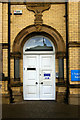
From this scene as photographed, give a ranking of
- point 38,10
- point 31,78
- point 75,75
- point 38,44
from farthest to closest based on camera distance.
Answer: point 38,44
point 31,78
point 38,10
point 75,75

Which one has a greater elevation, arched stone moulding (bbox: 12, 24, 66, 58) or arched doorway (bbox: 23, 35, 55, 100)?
arched stone moulding (bbox: 12, 24, 66, 58)

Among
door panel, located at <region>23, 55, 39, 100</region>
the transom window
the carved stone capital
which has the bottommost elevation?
door panel, located at <region>23, 55, 39, 100</region>

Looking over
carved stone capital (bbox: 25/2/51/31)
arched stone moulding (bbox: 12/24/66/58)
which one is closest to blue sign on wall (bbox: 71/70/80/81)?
arched stone moulding (bbox: 12/24/66/58)

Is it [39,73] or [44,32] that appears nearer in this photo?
[44,32]

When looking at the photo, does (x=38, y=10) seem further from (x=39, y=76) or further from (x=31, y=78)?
(x=31, y=78)

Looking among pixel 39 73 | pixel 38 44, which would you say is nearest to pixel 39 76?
pixel 39 73

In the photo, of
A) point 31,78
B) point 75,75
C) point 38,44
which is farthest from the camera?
point 38,44

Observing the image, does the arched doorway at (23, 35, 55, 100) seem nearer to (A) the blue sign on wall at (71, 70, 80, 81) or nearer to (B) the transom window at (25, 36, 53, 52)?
(B) the transom window at (25, 36, 53, 52)

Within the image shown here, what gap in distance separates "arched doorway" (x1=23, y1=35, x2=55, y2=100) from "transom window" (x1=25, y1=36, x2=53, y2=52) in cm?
6

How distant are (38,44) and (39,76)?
1605 millimetres

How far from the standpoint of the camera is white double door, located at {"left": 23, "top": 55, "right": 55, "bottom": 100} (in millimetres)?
6969

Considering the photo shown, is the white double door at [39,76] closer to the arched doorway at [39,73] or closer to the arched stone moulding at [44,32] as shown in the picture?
the arched doorway at [39,73]

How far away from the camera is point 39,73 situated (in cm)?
701

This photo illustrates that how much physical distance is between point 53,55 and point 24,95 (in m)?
2.44
